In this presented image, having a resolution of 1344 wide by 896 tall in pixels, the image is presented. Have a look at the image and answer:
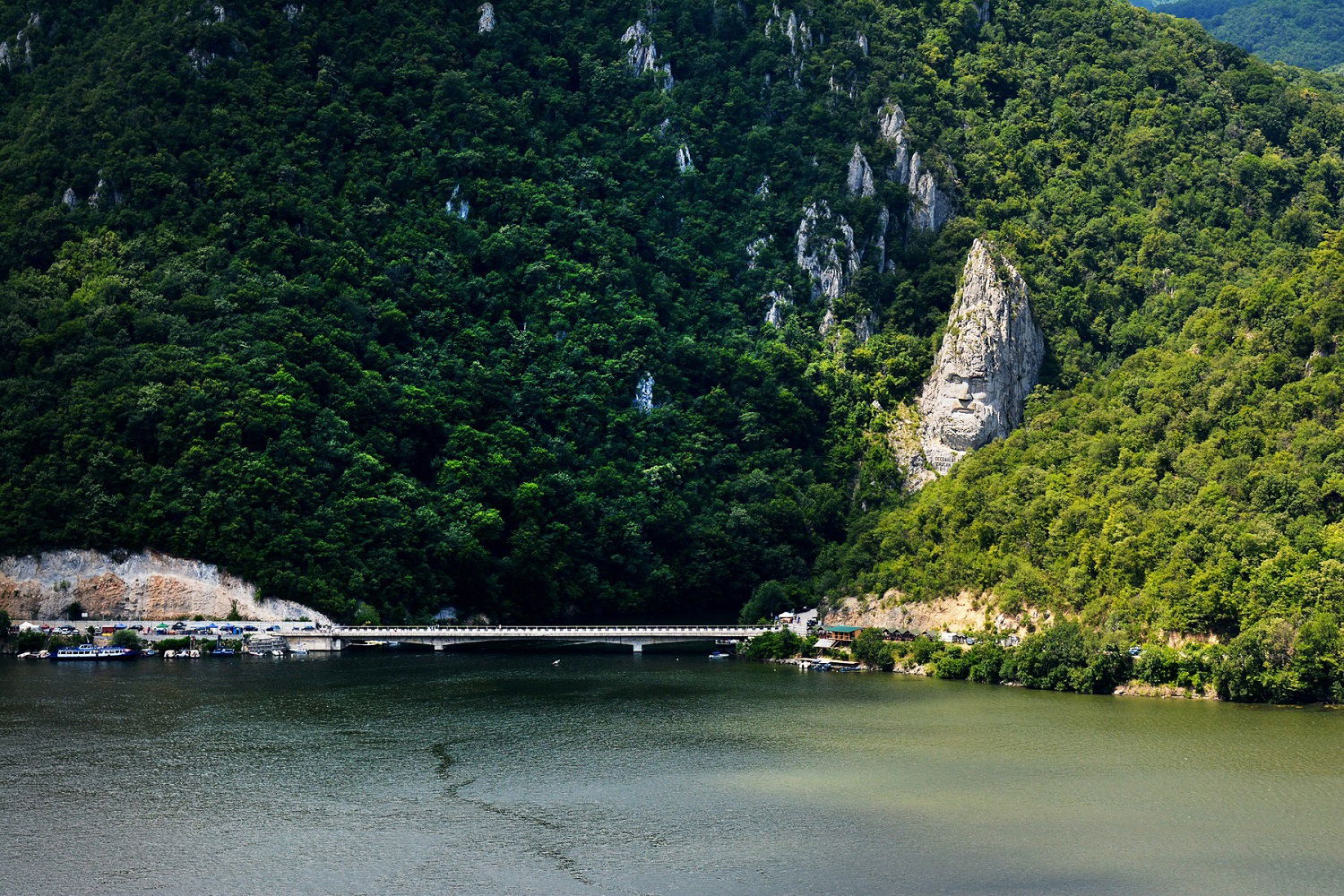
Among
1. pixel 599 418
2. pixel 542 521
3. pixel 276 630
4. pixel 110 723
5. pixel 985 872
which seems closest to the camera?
pixel 985 872

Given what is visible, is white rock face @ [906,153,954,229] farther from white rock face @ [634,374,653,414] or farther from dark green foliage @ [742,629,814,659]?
dark green foliage @ [742,629,814,659]

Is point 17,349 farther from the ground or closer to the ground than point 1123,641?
farther from the ground

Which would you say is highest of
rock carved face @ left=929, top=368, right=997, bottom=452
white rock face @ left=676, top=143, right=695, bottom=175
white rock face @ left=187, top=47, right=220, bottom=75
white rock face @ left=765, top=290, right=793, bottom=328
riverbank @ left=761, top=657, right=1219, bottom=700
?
white rock face @ left=187, top=47, right=220, bottom=75

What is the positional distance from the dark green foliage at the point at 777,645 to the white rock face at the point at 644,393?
4587 centimetres

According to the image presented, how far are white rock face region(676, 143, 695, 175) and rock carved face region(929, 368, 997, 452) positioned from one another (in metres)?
49.1

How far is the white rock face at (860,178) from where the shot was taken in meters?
194

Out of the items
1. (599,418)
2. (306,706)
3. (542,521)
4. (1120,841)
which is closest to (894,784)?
(1120,841)

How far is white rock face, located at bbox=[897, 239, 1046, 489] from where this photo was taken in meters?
167

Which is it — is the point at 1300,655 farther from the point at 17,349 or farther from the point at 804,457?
the point at 17,349

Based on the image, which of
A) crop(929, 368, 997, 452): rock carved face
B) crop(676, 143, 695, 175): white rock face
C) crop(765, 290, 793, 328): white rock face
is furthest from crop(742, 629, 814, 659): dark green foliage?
crop(676, 143, 695, 175): white rock face

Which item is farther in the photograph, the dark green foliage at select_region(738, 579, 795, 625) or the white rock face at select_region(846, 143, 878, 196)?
the white rock face at select_region(846, 143, 878, 196)

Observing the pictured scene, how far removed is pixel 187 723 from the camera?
9412 cm

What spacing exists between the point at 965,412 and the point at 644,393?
3611cm

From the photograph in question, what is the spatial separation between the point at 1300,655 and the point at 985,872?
45.5 m
